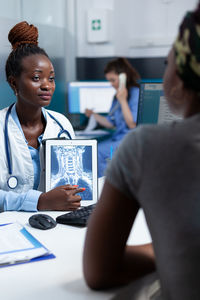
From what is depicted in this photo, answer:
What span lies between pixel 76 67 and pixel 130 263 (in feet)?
11.9

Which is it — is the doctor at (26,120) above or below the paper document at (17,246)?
above

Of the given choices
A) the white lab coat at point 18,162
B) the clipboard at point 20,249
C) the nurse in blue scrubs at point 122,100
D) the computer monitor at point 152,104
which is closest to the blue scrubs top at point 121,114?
the nurse in blue scrubs at point 122,100

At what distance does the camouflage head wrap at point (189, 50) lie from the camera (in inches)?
21.7

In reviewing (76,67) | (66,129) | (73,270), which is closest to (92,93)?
(76,67)

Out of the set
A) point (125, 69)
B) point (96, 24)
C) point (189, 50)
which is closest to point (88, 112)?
point (125, 69)

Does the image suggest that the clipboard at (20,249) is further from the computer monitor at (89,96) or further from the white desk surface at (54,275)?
the computer monitor at (89,96)

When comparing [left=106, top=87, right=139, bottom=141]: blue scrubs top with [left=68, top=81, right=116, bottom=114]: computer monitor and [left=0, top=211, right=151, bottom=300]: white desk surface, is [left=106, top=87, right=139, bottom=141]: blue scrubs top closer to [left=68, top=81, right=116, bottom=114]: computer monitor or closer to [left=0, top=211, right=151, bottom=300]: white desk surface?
[left=68, top=81, right=116, bottom=114]: computer monitor

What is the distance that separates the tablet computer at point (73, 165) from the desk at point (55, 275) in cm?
29

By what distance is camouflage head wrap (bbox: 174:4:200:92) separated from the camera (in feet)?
1.81

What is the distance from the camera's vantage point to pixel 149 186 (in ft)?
1.91

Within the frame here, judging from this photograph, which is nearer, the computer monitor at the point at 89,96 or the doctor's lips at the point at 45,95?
the doctor's lips at the point at 45,95

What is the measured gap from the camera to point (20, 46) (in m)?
1.57

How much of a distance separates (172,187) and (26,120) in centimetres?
106

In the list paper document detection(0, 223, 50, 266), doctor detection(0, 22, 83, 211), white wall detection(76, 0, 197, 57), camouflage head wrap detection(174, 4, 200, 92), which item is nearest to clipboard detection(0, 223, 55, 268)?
paper document detection(0, 223, 50, 266)
